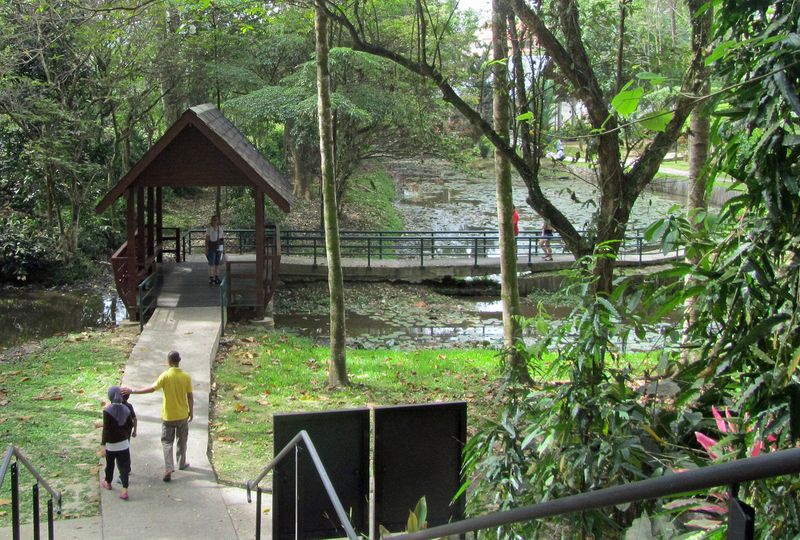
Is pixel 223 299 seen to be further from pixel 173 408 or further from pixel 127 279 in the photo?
pixel 173 408

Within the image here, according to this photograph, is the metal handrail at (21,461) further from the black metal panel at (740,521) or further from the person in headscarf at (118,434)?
the black metal panel at (740,521)

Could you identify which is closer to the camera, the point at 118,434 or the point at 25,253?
the point at 118,434

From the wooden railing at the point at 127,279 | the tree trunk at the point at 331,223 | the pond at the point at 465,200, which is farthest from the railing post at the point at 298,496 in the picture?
the pond at the point at 465,200

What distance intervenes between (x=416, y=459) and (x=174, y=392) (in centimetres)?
337

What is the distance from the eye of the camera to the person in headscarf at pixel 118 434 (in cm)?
832

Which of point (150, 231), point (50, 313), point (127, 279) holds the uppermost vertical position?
point (150, 231)

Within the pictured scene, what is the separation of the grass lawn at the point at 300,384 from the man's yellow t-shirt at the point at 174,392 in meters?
0.83

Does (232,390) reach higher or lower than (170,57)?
lower

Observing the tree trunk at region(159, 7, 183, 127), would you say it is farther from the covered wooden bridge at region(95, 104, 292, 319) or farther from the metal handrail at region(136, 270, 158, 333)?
the metal handrail at region(136, 270, 158, 333)

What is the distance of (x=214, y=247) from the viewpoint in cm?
1792

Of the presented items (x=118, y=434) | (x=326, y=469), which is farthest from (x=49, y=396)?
(x=326, y=469)

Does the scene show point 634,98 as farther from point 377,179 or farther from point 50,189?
point 377,179

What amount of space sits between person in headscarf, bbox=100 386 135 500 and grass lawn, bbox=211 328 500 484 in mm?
1135

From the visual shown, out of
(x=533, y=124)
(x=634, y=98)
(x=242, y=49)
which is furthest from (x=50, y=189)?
(x=634, y=98)
